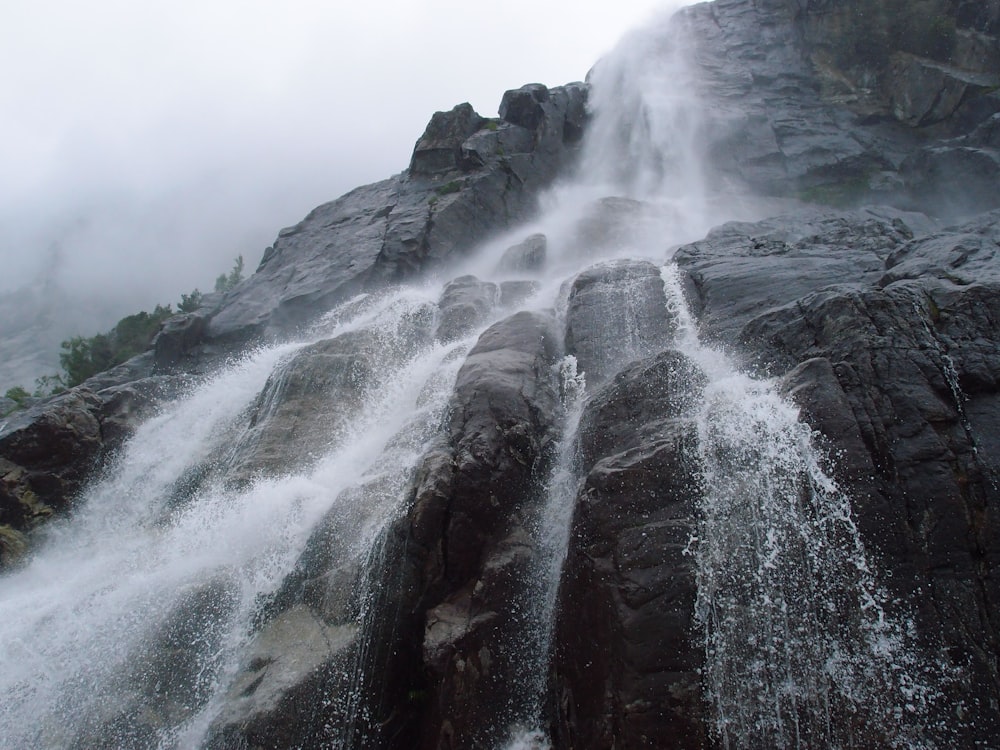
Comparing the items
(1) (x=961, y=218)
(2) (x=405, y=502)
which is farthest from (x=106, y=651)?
(1) (x=961, y=218)

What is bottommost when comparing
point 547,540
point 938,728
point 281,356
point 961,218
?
point 961,218

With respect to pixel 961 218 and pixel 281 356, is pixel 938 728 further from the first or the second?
pixel 961 218

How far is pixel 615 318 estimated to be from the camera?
1593 centimetres

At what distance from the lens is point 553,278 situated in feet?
77.3

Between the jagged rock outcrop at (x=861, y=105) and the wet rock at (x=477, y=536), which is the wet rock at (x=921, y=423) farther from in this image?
the jagged rock outcrop at (x=861, y=105)

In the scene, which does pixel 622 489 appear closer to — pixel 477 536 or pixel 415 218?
pixel 477 536

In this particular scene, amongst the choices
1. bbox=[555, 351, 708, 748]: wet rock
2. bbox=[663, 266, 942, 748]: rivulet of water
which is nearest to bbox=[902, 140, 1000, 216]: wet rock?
bbox=[663, 266, 942, 748]: rivulet of water

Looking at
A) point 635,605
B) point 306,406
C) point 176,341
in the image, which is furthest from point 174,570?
point 176,341

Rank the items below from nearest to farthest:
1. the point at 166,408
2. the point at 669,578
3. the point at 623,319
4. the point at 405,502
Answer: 1. the point at 669,578
2. the point at 405,502
3. the point at 623,319
4. the point at 166,408

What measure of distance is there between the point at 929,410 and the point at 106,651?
1367 cm

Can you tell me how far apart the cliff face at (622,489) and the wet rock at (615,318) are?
0.08m

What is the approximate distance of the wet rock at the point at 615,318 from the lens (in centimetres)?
1478

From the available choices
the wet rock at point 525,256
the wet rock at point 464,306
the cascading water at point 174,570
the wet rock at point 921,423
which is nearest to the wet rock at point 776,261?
the wet rock at point 921,423

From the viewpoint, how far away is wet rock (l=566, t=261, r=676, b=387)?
1478 cm
